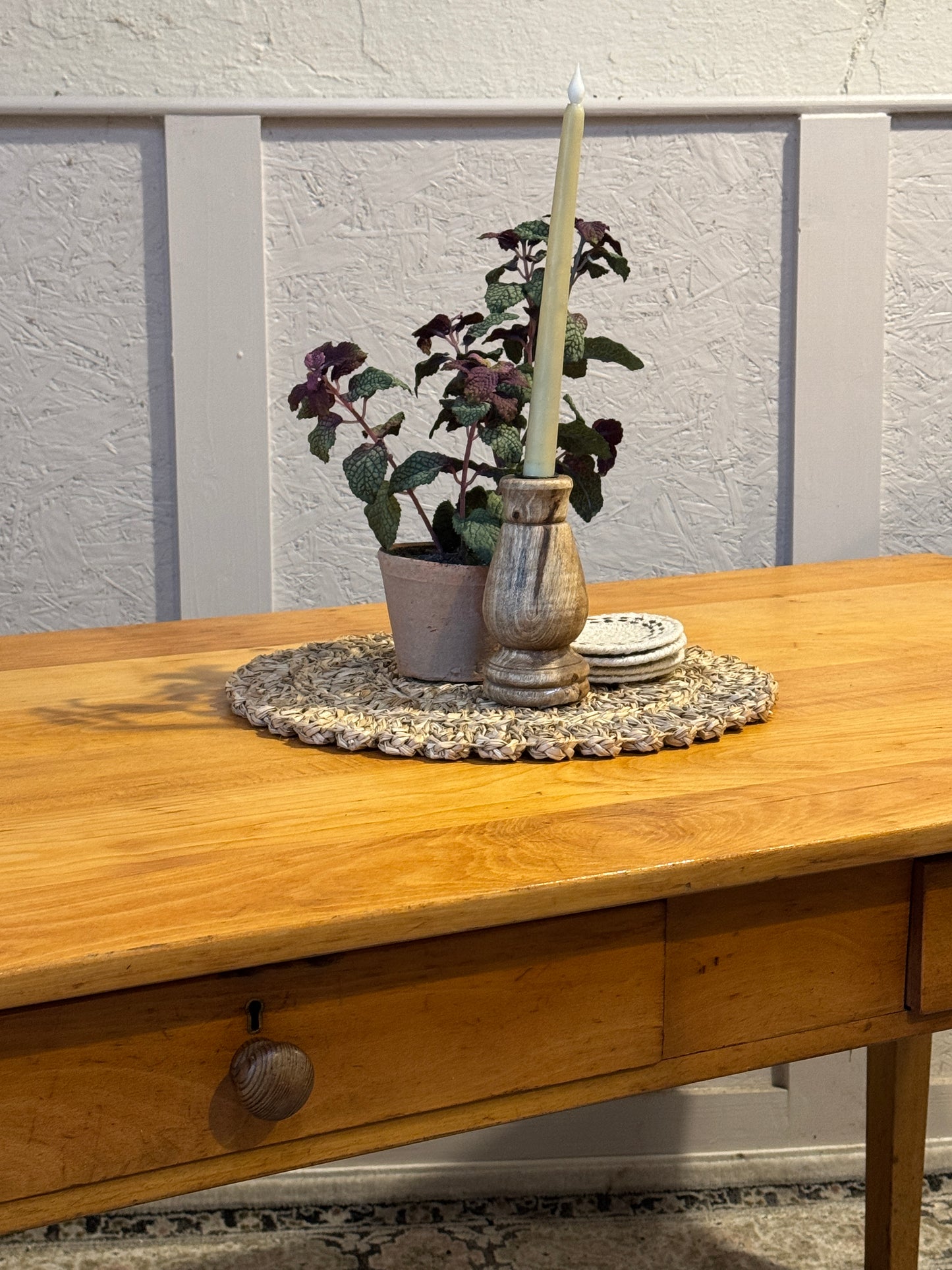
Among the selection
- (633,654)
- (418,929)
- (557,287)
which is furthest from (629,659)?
(418,929)

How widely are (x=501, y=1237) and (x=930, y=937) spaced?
1030 mm

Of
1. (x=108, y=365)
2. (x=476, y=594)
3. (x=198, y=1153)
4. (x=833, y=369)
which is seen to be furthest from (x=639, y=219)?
(x=198, y=1153)

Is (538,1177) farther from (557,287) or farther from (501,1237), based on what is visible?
(557,287)

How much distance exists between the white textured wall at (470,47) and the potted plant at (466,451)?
2.90 ft

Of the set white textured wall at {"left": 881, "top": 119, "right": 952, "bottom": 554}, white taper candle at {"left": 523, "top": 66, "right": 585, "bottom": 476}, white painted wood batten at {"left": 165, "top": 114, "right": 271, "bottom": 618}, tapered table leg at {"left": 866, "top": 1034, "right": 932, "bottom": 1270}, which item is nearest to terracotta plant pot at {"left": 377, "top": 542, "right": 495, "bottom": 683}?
white taper candle at {"left": 523, "top": 66, "right": 585, "bottom": 476}

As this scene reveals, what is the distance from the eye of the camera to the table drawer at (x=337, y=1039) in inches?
21.7

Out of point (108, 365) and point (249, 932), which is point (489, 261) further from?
point (249, 932)

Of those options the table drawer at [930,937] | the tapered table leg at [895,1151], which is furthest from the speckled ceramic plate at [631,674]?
the tapered table leg at [895,1151]

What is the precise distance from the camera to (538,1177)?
164cm

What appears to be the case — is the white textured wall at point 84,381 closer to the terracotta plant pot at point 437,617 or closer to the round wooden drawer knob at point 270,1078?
the terracotta plant pot at point 437,617

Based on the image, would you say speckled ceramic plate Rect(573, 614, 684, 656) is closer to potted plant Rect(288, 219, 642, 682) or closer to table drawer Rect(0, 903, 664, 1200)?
potted plant Rect(288, 219, 642, 682)

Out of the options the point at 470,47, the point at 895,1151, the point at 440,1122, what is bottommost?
the point at 895,1151

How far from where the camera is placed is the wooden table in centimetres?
55

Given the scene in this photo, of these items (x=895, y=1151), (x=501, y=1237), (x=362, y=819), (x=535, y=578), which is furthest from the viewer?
(x=501, y=1237)
